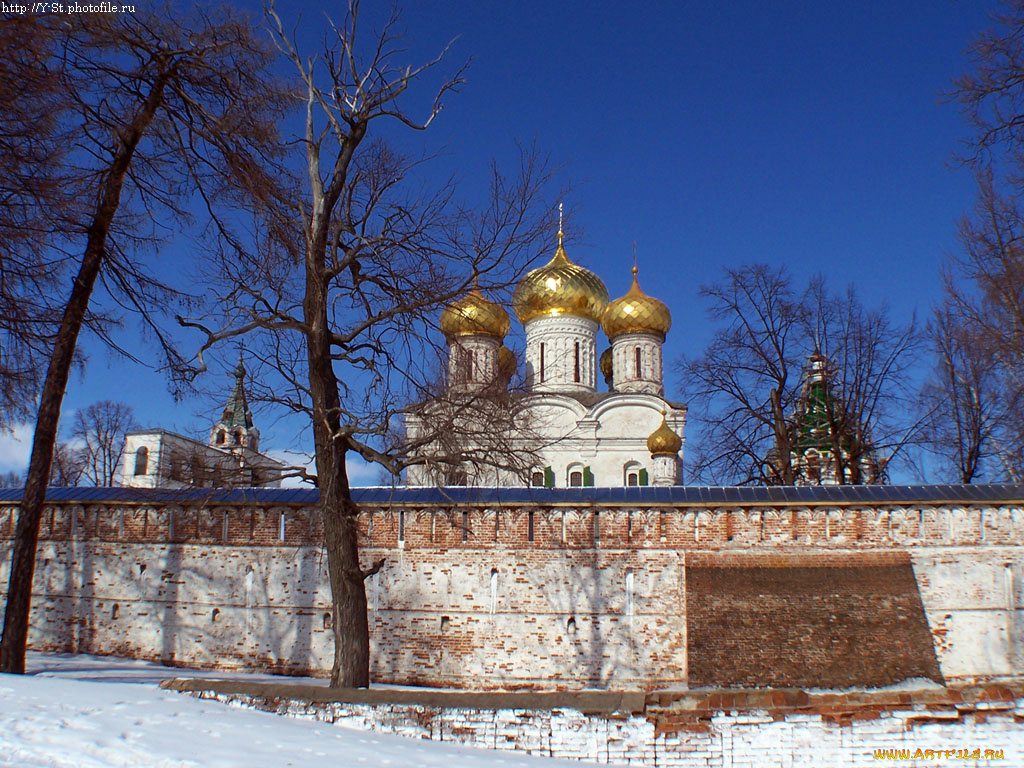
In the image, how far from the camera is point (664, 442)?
80.5 ft

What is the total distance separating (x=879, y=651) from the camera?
11531 millimetres

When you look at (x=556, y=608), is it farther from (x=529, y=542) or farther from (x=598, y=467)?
(x=598, y=467)

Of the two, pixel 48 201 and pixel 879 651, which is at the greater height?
pixel 48 201

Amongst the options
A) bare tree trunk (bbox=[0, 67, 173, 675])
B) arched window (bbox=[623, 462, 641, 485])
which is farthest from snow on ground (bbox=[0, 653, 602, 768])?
arched window (bbox=[623, 462, 641, 485])

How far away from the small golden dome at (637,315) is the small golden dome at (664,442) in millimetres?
4090

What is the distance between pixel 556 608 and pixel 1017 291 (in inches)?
276

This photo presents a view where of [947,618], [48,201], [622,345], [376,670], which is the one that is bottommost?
[376,670]

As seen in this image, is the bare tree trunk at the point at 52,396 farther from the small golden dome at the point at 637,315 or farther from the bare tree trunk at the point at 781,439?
the small golden dome at the point at 637,315

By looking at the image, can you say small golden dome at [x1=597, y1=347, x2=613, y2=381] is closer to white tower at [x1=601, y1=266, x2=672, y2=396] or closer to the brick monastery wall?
white tower at [x1=601, y1=266, x2=672, y2=396]

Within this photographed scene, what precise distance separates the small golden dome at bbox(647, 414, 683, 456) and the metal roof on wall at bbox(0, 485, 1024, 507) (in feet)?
36.4

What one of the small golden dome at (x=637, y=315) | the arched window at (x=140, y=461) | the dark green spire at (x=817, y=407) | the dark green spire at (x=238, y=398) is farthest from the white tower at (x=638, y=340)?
the dark green spire at (x=238, y=398)

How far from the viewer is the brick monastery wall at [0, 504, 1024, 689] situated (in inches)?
465

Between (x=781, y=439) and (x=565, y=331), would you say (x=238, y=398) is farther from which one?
(x=565, y=331)

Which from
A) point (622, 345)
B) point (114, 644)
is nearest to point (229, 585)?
point (114, 644)
